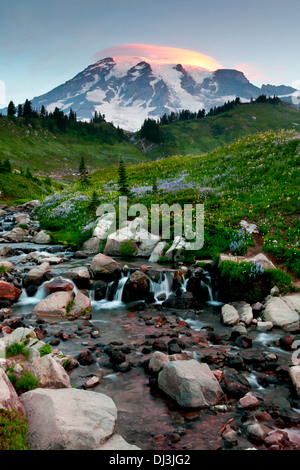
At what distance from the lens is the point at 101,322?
12.7 meters

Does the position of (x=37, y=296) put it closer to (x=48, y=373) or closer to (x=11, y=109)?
(x=48, y=373)

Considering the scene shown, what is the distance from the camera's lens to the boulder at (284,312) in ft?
39.1

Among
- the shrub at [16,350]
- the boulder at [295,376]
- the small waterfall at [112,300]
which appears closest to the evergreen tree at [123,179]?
the small waterfall at [112,300]

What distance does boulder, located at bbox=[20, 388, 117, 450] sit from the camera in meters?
5.32

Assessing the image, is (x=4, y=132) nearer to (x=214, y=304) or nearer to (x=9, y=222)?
(x=9, y=222)

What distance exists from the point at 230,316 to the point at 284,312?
212cm

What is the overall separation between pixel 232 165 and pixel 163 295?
20.6 meters

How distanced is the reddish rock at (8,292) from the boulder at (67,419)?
361 inches

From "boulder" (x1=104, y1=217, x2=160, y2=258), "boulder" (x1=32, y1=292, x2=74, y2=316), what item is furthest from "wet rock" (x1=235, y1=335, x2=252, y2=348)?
"boulder" (x1=104, y1=217, x2=160, y2=258)

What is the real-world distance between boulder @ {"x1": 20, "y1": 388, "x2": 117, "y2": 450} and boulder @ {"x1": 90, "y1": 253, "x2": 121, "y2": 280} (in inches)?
409

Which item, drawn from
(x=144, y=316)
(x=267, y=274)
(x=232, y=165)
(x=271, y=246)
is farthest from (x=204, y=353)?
(x=232, y=165)

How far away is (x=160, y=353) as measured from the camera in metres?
8.99

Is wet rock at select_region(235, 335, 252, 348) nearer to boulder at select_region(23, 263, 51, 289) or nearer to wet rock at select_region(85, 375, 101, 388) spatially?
wet rock at select_region(85, 375, 101, 388)

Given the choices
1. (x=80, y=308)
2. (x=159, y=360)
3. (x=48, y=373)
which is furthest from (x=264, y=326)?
(x=48, y=373)
